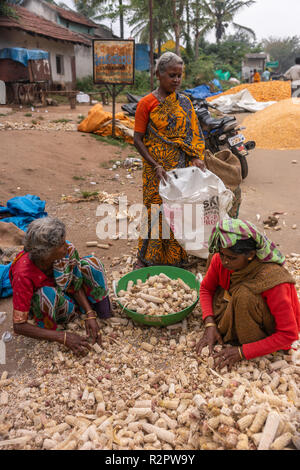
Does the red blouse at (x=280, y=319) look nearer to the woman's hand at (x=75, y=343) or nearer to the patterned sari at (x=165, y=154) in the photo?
the woman's hand at (x=75, y=343)

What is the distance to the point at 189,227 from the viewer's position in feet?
10.2

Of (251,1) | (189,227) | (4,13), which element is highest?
(251,1)

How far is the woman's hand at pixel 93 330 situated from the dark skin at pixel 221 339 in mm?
655

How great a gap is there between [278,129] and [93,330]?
8230mm

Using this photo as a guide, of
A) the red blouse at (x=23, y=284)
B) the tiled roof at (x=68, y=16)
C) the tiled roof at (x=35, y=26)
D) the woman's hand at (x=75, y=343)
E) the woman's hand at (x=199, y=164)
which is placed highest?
the tiled roof at (x=68, y=16)

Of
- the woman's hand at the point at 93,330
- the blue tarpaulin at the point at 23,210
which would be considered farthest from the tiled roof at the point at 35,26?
the woman's hand at the point at 93,330

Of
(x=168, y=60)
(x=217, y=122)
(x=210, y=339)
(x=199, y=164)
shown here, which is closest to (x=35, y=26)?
(x=217, y=122)

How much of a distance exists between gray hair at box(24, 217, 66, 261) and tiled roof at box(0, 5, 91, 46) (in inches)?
555

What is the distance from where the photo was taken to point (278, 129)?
30.0 feet

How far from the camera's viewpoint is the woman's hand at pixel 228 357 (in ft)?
6.84

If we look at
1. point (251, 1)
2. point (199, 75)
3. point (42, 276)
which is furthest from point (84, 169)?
point (251, 1)

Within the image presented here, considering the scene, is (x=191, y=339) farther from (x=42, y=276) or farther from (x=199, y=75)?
(x=199, y=75)

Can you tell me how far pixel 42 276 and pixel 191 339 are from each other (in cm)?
103

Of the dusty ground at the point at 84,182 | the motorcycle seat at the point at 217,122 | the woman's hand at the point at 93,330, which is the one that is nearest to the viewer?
the woman's hand at the point at 93,330
